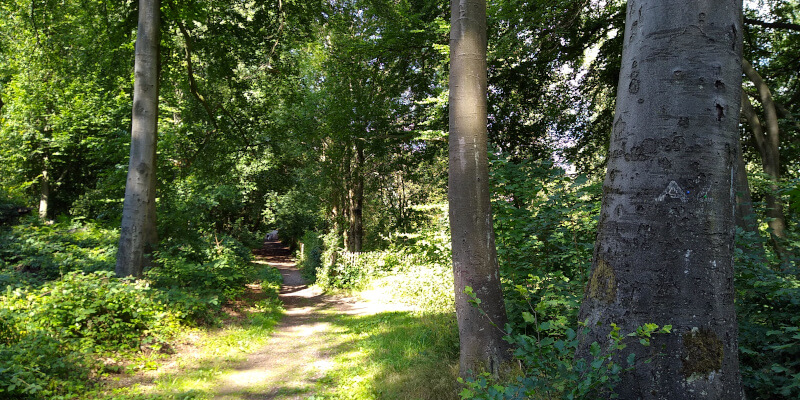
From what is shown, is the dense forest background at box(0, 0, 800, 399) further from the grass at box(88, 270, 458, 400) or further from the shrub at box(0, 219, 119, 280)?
the grass at box(88, 270, 458, 400)

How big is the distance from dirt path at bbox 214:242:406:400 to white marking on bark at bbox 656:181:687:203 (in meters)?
4.68

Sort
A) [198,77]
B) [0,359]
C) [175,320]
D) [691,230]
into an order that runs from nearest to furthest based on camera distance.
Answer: [691,230]
[0,359]
[175,320]
[198,77]

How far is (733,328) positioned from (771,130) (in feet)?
29.5

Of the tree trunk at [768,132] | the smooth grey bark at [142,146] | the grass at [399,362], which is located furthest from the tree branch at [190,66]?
the tree trunk at [768,132]

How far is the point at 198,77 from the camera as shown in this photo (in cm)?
1324

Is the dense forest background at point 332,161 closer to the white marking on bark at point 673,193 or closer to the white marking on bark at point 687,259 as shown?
the white marking on bark at point 687,259

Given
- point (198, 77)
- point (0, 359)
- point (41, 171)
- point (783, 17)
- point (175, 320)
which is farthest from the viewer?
point (41, 171)

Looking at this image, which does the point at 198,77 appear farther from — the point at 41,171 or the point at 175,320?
the point at 41,171

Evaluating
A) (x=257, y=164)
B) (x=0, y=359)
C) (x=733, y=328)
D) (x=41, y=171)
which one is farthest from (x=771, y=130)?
(x=41, y=171)

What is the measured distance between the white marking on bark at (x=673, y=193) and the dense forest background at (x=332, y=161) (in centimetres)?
83

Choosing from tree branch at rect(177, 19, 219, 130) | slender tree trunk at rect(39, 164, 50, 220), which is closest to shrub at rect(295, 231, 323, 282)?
tree branch at rect(177, 19, 219, 130)

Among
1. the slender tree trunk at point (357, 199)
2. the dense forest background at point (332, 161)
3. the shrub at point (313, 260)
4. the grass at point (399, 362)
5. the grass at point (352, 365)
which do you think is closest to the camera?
the dense forest background at point (332, 161)

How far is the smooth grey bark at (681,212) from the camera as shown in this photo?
1.93 m

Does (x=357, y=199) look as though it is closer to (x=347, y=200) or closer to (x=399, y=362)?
(x=347, y=200)
